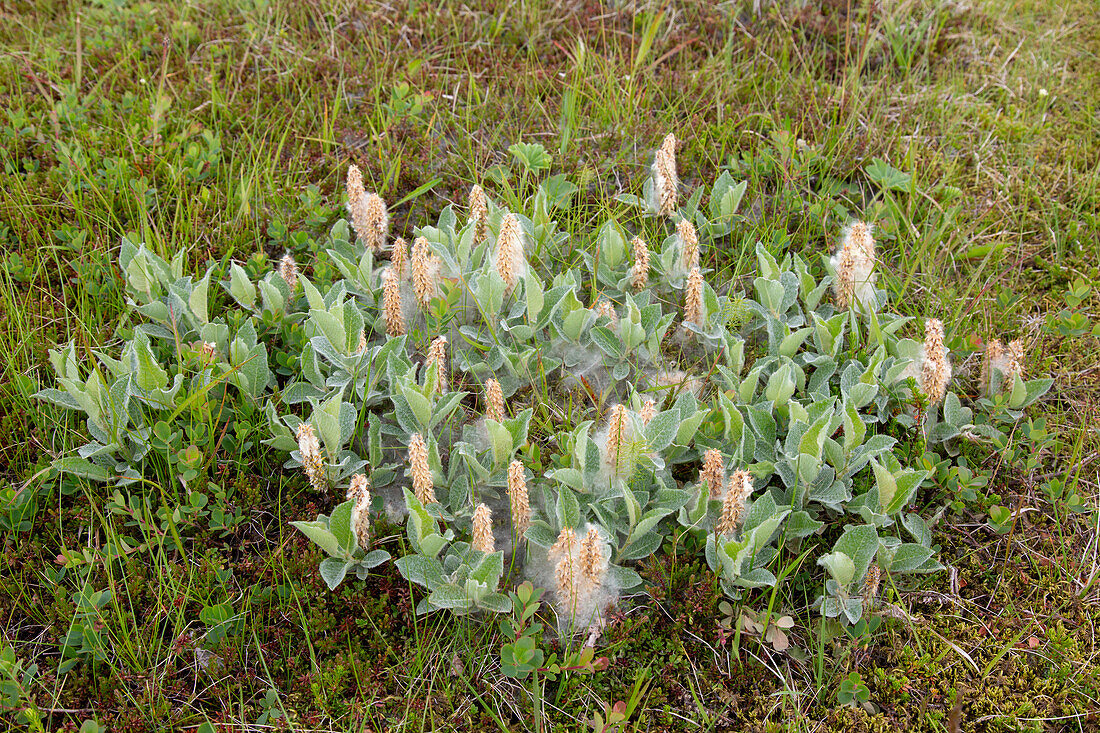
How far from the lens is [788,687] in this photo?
2.90 meters

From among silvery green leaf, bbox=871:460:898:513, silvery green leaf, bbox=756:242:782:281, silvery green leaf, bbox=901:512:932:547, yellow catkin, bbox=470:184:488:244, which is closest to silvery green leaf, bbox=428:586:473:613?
silvery green leaf, bbox=871:460:898:513

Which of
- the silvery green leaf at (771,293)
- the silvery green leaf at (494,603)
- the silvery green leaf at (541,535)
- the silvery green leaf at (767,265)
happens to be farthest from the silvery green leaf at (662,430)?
the silvery green leaf at (767,265)

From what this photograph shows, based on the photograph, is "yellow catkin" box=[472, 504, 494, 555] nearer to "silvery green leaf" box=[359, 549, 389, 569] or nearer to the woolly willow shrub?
the woolly willow shrub

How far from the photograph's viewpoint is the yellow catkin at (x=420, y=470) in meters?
3.00

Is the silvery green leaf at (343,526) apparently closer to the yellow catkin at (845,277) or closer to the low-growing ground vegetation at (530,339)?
the low-growing ground vegetation at (530,339)

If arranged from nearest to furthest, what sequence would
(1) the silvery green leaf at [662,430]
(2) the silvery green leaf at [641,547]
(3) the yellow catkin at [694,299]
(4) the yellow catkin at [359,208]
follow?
(2) the silvery green leaf at [641,547] → (1) the silvery green leaf at [662,430] → (3) the yellow catkin at [694,299] → (4) the yellow catkin at [359,208]

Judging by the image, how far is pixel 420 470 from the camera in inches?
119

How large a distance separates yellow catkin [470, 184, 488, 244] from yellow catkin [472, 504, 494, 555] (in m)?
1.60

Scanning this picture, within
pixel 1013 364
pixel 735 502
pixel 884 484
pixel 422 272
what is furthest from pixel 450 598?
pixel 1013 364

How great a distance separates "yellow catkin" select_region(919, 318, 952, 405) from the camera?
347 cm

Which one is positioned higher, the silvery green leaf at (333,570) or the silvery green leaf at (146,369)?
the silvery green leaf at (146,369)

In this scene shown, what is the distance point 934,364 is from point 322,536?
2.53 metres

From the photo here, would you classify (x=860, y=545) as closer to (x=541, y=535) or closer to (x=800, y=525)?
(x=800, y=525)

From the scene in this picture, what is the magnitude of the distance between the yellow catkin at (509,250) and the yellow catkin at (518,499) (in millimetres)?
1074
